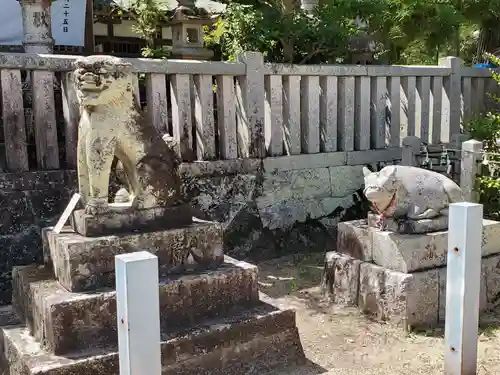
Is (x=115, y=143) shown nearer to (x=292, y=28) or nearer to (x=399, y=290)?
(x=399, y=290)

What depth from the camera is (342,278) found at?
5219 mm

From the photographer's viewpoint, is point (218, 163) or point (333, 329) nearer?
point (333, 329)

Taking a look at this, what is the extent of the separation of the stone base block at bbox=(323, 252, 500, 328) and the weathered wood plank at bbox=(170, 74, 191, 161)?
198cm

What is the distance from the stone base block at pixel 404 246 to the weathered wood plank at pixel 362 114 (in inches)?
93.4

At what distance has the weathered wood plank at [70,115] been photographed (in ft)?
17.6

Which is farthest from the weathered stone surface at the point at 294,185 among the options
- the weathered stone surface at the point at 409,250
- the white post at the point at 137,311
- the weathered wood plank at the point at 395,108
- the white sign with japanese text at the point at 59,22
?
the white sign with japanese text at the point at 59,22

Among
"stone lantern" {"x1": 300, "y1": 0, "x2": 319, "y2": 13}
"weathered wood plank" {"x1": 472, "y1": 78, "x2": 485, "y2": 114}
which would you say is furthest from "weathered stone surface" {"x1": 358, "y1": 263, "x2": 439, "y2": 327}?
"stone lantern" {"x1": 300, "y1": 0, "x2": 319, "y2": 13}

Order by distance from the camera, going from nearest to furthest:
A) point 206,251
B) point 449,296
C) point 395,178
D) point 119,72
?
point 449,296
point 119,72
point 206,251
point 395,178

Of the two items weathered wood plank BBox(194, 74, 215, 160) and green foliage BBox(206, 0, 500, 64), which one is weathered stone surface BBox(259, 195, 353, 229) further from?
green foliage BBox(206, 0, 500, 64)

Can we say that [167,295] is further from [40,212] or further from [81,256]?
[40,212]

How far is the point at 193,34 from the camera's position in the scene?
9.13 metres

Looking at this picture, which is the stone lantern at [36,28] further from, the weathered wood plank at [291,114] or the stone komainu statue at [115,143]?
the stone komainu statue at [115,143]

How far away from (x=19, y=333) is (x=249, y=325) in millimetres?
1559

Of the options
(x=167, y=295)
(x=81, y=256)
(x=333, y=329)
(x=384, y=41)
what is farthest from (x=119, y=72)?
(x=384, y=41)
